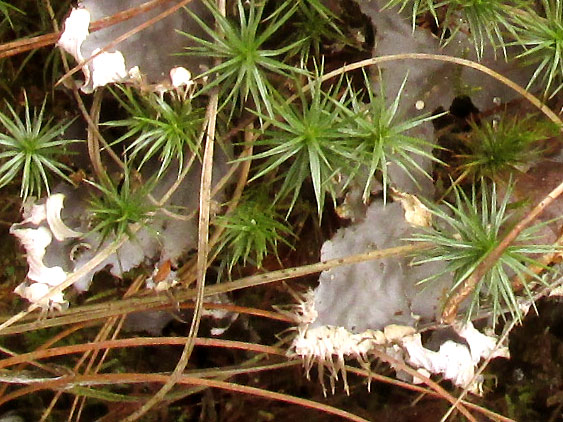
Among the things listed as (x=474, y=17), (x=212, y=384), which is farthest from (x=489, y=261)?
(x=212, y=384)

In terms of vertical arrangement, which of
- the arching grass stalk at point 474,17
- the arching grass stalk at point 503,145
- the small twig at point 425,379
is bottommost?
the small twig at point 425,379

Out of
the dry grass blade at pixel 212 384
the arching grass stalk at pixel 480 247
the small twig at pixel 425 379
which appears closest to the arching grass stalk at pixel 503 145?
the arching grass stalk at pixel 480 247

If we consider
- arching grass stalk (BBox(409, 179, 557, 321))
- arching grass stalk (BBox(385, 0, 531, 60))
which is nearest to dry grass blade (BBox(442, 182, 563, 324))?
arching grass stalk (BBox(409, 179, 557, 321))

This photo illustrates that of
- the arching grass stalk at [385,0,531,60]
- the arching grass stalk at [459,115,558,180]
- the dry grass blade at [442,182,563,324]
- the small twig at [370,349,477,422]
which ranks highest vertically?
the arching grass stalk at [385,0,531,60]

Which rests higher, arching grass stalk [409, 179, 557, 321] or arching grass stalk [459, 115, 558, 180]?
arching grass stalk [459, 115, 558, 180]

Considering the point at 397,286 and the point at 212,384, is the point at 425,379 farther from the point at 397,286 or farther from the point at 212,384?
the point at 212,384


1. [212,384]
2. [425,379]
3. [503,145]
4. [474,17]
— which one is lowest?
[425,379]

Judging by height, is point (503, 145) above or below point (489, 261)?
above

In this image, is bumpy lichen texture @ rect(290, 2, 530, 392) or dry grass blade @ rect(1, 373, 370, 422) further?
dry grass blade @ rect(1, 373, 370, 422)

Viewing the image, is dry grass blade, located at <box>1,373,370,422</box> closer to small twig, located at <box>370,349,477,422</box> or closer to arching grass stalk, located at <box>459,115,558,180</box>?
small twig, located at <box>370,349,477,422</box>

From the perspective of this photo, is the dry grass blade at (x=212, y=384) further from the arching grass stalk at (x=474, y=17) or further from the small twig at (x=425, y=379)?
the arching grass stalk at (x=474, y=17)

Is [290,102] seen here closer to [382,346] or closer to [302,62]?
[302,62]

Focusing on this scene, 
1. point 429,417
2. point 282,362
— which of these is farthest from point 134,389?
point 429,417
